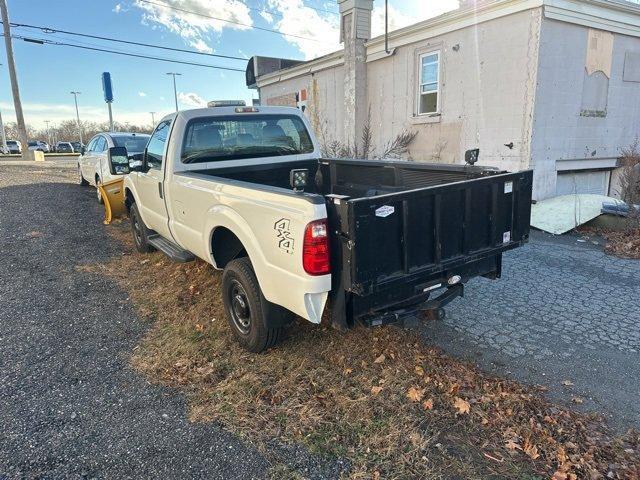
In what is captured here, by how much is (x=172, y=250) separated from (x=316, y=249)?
292cm

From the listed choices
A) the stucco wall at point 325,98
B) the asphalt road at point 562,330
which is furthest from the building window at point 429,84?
the asphalt road at point 562,330

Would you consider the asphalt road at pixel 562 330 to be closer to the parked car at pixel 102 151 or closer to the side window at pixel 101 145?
the parked car at pixel 102 151

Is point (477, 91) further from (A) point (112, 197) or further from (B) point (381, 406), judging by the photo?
(B) point (381, 406)

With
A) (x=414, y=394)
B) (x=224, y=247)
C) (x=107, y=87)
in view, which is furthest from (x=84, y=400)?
(x=107, y=87)

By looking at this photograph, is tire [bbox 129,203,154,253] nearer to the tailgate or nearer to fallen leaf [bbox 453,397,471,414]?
the tailgate

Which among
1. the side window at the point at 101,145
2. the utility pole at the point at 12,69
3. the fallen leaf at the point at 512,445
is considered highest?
the utility pole at the point at 12,69

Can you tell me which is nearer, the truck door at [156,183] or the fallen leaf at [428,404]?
the fallen leaf at [428,404]

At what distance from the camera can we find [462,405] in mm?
2938

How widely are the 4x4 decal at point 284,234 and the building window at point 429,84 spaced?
819 centimetres

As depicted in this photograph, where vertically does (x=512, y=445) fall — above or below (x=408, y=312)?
below

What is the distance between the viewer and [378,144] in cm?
1185

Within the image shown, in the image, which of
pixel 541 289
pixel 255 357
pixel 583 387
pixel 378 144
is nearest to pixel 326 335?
pixel 255 357

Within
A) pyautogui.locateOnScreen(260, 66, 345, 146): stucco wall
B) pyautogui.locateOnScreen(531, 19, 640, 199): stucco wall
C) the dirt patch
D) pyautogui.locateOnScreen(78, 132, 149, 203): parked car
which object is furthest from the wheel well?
pyautogui.locateOnScreen(260, 66, 345, 146): stucco wall

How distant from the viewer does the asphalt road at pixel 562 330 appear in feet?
10.5
